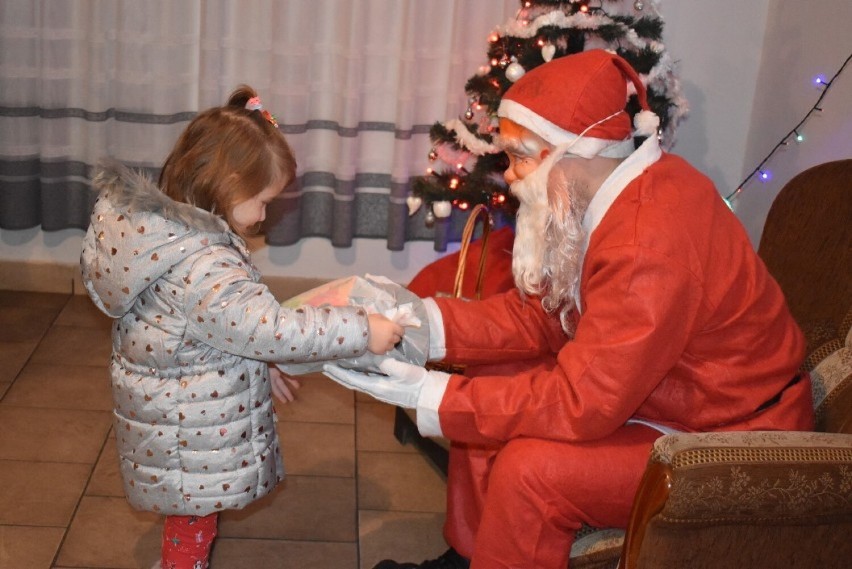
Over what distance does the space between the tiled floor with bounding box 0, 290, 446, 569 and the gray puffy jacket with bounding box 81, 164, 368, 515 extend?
1.37 ft

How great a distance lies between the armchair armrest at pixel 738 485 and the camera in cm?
147

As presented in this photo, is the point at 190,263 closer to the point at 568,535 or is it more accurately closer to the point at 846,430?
the point at 568,535

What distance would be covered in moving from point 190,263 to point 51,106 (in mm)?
1883

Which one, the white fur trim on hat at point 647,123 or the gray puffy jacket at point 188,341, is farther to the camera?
the white fur trim on hat at point 647,123

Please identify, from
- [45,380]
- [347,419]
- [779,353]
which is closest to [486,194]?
[347,419]

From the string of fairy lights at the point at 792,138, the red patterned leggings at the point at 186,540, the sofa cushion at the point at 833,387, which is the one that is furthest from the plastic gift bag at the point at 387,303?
the string of fairy lights at the point at 792,138

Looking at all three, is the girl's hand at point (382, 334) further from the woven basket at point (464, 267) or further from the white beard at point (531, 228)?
the woven basket at point (464, 267)

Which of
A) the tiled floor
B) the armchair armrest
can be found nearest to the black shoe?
the tiled floor

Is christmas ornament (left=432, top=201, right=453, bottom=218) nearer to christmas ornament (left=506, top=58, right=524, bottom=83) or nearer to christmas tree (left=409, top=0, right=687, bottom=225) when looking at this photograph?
christmas tree (left=409, top=0, right=687, bottom=225)

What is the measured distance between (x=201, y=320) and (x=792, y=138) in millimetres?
1989

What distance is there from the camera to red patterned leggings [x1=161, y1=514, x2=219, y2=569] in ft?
6.57

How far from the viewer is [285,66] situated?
3.32m

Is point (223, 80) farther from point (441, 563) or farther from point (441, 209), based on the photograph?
point (441, 563)

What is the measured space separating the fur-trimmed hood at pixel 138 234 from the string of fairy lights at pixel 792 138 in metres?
1.80
